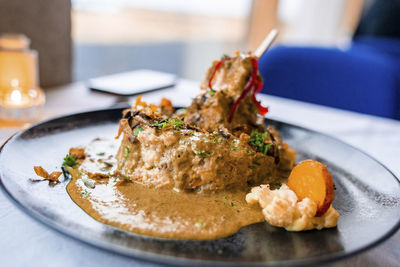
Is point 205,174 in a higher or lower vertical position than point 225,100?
lower

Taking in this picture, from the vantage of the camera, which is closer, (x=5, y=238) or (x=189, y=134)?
(x=5, y=238)

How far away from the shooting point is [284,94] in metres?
4.10

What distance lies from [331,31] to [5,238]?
27.9ft

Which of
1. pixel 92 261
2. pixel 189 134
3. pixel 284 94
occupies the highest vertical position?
pixel 189 134

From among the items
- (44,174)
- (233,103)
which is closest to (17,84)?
(44,174)

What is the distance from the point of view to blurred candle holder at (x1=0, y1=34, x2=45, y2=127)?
2.25 m

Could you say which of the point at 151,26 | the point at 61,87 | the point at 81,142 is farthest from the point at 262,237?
the point at 151,26

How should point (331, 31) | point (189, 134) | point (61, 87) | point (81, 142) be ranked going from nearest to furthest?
1. point (189, 134)
2. point (81, 142)
3. point (61, 87)
4. point (331, 31)

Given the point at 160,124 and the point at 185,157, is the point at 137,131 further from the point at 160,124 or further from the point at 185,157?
the point at 185,157

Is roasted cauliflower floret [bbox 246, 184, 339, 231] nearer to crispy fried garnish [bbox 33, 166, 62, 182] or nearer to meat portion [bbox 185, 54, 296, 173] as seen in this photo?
meat portion [bbox 185, 54, 296, 173]

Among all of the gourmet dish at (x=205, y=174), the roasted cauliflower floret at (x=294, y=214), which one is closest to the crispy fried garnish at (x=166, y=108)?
the gourmet dish at (x=205, y=174)

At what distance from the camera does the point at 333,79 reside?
4.00 metres

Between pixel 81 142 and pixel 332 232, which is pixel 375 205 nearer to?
pixel 332 232

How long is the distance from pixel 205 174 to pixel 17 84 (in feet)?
5.59
